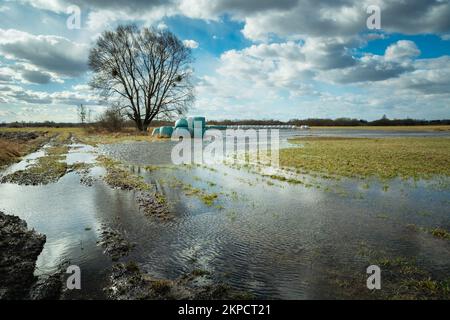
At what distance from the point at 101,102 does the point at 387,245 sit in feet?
150

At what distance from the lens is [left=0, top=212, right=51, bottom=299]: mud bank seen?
4191 millimetres

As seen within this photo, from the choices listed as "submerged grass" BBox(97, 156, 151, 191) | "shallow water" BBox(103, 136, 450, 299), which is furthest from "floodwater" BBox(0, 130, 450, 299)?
"submerged grass" BBox(97, 156, 151, 191)

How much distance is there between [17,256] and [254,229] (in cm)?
472

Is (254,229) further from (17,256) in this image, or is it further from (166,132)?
(166,132)

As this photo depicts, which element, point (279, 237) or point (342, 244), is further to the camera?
point (279, 237)

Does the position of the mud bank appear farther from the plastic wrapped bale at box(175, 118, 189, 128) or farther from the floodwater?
the plastic wrapped bale at box(175, 118, 189, 128)

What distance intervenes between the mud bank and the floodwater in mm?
227

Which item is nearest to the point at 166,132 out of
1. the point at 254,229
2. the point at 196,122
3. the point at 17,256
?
the point at 196,122

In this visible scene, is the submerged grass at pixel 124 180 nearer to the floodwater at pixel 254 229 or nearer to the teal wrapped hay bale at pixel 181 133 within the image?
the floodwater at pixel 254 229

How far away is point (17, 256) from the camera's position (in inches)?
204

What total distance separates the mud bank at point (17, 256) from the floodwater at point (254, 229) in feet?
0.75

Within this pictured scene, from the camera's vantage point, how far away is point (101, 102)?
44500mm
